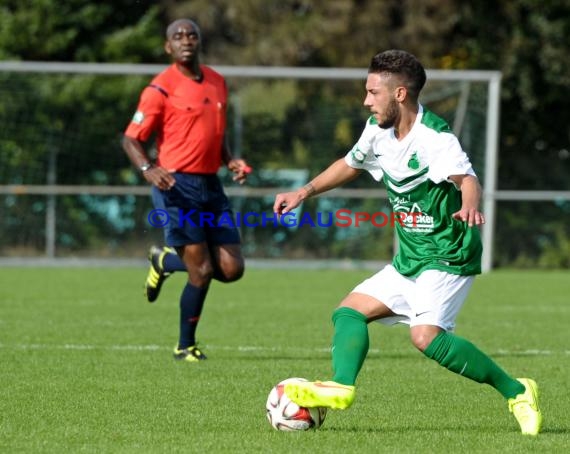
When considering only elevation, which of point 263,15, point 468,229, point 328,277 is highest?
point 263,15

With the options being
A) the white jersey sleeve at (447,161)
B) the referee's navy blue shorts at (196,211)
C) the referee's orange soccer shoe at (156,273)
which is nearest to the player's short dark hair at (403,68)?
the white jersey sleeve at (447,161)

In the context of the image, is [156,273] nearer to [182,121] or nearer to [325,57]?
[182,121]

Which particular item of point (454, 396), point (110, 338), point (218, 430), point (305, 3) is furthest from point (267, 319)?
point (305, 3)

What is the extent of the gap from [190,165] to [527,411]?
4038 mm

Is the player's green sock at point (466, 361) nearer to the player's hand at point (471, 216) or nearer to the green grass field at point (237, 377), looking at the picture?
the green grass field at point (237, 377)

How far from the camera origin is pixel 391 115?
6109 millimetres

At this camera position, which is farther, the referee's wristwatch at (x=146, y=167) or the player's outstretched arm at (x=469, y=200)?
the referee's wristwatch at (x=146, y=167)

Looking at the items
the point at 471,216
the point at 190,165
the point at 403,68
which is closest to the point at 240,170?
the point at 190,165

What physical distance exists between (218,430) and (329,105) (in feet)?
48.7

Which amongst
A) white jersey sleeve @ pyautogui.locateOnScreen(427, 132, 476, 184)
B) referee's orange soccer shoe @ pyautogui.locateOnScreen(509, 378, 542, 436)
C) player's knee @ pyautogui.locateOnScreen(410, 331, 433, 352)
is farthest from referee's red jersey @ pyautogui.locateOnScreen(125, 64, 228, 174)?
referee's orange soccer shoe @ pyautogui.locateOnScreen(509, 378, 542, 436)

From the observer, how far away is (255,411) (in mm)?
6789

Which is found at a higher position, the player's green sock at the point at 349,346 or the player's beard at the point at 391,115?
the player's beard at the point at 391,115

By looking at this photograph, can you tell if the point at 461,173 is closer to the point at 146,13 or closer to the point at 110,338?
the point at 110,338

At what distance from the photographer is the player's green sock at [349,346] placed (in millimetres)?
6004
